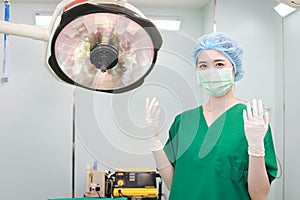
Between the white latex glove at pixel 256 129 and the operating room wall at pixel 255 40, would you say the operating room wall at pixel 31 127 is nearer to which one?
the operating room wall at pixel 255 40

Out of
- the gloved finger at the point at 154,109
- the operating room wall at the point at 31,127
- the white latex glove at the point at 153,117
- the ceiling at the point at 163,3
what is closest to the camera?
the white latex glove at the point at 153,117

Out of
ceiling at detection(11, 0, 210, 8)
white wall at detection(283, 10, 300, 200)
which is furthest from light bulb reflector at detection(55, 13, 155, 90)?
ceiling at detection(11, 0, 210, 8)

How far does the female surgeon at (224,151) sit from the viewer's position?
4.19 feet

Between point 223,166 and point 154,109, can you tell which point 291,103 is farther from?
point 154,109

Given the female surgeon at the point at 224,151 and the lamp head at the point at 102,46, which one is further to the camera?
the female surgeon at the point at 224,151

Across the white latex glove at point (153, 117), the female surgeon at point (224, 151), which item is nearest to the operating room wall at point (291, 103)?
the female surgeon at point (224, 151)

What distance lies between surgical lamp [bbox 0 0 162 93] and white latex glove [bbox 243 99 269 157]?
2.51ft

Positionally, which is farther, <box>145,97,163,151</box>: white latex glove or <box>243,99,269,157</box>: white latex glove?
<box>243,99,269,157</box>: white latex glove

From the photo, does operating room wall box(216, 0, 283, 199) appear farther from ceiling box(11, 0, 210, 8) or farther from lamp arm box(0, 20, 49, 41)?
lamp arm box(0, 20, 49, 41)

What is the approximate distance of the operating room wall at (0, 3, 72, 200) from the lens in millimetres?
3469

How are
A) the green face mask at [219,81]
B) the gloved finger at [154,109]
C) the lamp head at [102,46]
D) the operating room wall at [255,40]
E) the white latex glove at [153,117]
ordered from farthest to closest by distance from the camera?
the operating room wall at [255,40]
the green face mask at [219,81]
the gloved finger at [154,109]
the white latex glove at [153,117]
the lamp head at [102,46]

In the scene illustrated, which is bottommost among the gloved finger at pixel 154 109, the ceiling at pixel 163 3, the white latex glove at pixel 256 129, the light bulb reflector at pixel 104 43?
the white latex glove at pixel 256 129

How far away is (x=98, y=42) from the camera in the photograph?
54 cm

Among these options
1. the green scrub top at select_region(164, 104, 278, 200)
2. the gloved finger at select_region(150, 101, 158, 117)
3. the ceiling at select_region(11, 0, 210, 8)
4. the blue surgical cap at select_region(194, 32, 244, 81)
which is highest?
the ceiling at select_region(11, 0, 210, 8)
